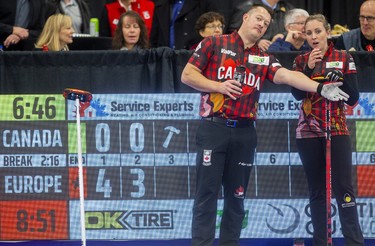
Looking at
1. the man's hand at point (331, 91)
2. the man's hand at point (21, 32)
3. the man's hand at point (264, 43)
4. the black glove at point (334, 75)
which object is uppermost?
the man's hand at point (21, 32)

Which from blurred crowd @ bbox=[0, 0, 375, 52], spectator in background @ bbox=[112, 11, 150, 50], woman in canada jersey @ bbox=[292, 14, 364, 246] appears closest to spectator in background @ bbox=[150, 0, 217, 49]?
blurred crowd @ bbox=[0, 0, 375, 52]

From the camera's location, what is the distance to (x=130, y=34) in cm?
939

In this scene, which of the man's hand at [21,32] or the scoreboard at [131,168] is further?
the man's hand at [21,32]

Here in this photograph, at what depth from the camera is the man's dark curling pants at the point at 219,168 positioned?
24.5ft

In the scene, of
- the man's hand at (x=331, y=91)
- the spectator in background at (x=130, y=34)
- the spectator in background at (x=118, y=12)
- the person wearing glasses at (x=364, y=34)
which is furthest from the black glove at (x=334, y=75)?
the spectator in background at (x=118, y=12)

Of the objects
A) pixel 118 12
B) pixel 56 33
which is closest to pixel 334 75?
pixel 56 33

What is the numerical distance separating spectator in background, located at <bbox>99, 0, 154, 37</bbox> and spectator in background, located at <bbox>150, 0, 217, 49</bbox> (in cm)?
8

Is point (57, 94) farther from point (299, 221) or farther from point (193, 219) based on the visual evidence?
point (299, 221)

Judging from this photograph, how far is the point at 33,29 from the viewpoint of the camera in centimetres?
1049

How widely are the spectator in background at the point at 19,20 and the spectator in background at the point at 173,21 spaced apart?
1.30 m

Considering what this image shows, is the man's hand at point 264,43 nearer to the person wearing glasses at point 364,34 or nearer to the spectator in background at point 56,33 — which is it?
the person wearing glasses at point 364,34

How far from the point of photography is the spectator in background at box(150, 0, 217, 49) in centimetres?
1068

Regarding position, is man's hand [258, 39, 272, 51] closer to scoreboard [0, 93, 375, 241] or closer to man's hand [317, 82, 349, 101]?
scoreboard [0, 93, 375, 241]

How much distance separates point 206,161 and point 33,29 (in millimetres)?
3854
